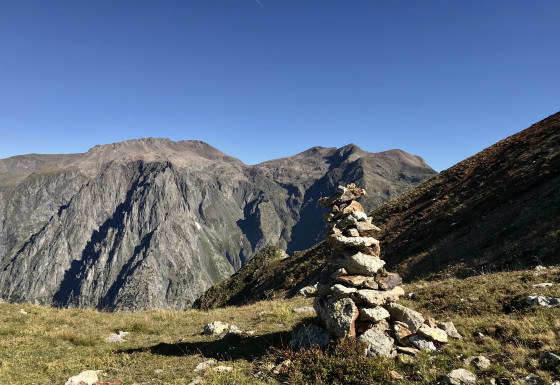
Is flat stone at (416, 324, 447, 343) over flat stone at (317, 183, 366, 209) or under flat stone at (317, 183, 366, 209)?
under

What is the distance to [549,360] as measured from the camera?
8.36 metres

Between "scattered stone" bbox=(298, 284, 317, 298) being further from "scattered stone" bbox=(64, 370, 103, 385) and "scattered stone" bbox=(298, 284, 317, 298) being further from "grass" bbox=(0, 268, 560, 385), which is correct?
"scattered stone" bbox=(64, 370, 103, 385)

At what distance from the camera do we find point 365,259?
13.4 m

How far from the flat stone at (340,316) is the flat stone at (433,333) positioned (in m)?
2.37

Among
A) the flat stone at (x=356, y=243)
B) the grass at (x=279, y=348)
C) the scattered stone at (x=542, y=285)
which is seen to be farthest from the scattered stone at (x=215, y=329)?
the scattered stone at (x=542, y=285)

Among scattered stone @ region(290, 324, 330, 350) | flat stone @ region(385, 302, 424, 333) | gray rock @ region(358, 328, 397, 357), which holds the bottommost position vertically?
scattered stone @ region(290, 324, 330, 350)

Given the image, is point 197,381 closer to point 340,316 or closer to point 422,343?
point 340,316

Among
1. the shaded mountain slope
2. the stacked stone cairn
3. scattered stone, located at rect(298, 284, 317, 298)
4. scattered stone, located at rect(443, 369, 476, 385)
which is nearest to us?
scattered stone, located at rect(443, 369, 476, 385)

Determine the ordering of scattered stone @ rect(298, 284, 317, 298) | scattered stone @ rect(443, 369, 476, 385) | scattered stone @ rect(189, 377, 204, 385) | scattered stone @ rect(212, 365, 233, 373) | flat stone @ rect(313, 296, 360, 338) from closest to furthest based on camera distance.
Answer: scattered stone @ rect(443, 369, 476, 385)
scattered stone @ rect(189, 377, 204, 385)
scattered stone @ rect(212, 365, 233, 373)
flat stone @ rect(313, 296, 360, 338)
scattered stone @ rect(298, 284, 317, 298)

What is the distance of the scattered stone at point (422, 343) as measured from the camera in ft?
35.1

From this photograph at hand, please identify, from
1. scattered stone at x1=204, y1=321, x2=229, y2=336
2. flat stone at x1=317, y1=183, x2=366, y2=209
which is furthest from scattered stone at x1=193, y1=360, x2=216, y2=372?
Answer: flat stone at x1=317, y1=183, x2=366, y2=209

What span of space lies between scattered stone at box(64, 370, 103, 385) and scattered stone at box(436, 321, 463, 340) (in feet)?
44.0

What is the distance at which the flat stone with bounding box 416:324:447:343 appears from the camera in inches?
430

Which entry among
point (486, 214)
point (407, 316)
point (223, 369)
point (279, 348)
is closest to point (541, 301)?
point (407, 316)
